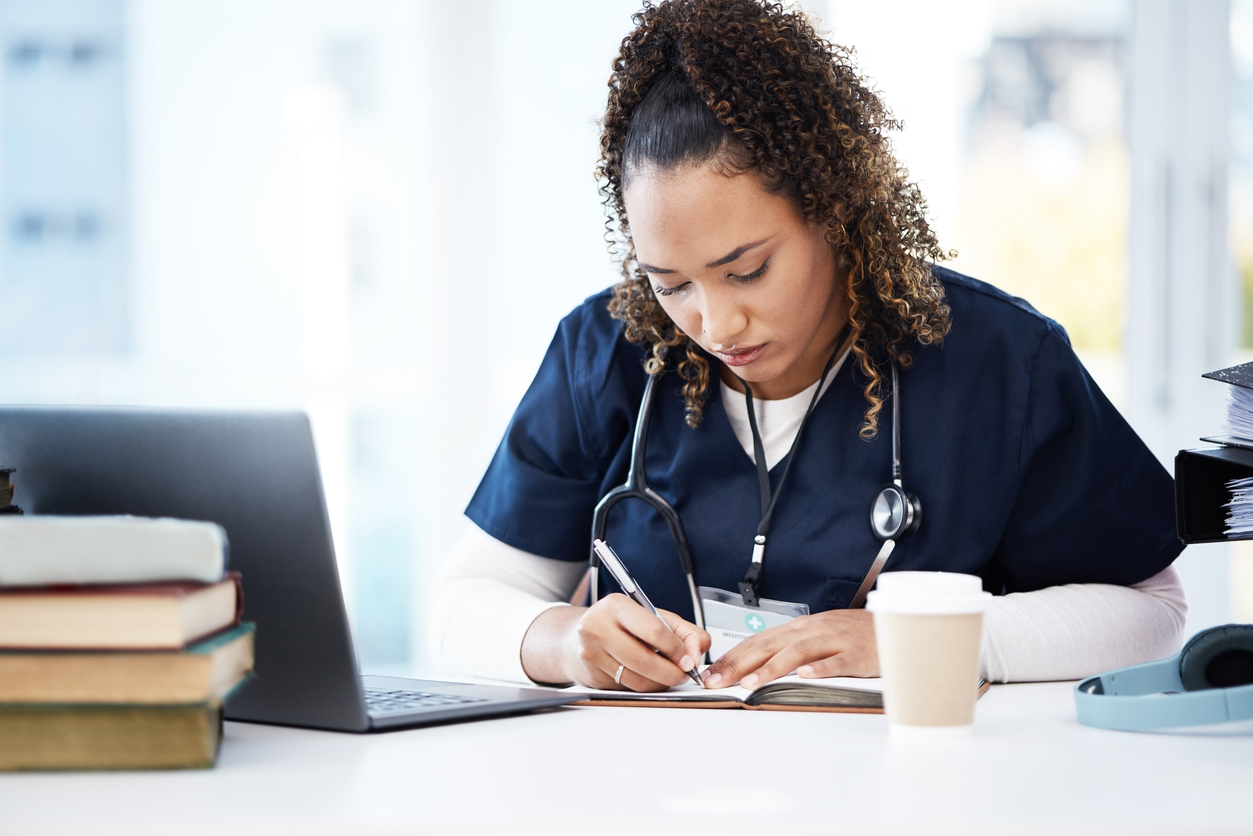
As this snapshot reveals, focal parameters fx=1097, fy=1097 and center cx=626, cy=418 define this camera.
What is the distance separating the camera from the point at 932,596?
693 millimetres

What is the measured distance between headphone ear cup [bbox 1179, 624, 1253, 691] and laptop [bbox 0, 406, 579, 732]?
1.77 feet

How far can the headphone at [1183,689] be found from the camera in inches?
28.0

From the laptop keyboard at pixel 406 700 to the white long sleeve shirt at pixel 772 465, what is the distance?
29cm

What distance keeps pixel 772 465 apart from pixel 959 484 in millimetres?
214

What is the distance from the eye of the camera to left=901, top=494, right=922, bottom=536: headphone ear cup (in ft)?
3.93

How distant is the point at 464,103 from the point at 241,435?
2.16m

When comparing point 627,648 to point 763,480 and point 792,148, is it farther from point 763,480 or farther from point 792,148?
point 792,148

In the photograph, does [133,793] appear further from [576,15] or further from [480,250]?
[576,15]

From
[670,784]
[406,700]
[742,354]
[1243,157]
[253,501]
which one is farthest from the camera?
[1243,157]

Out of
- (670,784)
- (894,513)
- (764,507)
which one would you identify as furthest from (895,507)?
(670,784)

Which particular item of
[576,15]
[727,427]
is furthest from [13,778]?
[576,15]

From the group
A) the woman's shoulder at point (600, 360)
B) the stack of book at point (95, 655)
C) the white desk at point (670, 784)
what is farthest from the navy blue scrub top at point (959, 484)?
the stack of book at point (95, 655)

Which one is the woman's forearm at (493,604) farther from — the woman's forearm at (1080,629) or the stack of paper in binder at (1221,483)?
the stack of paper in binder at (1221,483)

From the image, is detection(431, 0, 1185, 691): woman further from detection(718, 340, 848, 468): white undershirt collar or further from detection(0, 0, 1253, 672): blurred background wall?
detection(0, 0, 1253, 672): blurred background wall
